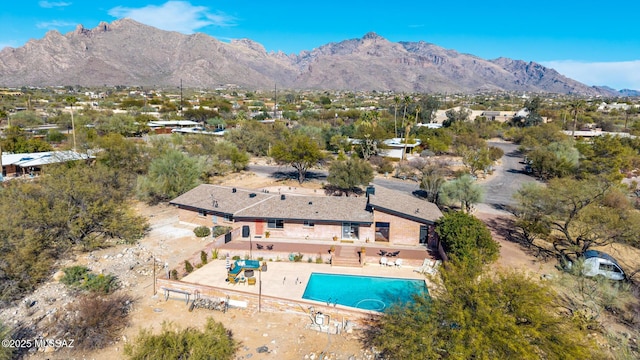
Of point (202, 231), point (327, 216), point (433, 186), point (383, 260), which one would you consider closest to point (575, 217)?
point (433, 186)

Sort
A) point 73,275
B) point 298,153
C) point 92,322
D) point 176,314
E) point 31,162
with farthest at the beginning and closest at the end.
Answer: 1. point 31,162
2. point 298,153
3. point 73,275
4. point 176,314
5. point 92,322

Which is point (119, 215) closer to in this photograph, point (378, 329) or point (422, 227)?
point (378, 329)

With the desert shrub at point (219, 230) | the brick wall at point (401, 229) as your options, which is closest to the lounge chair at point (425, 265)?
the brick wall at point (401, 229)

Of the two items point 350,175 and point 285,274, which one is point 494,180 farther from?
point 285,274

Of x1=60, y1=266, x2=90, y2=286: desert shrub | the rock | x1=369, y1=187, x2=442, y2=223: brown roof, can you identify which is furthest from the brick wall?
the rock

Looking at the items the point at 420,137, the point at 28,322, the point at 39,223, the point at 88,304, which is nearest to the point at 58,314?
the point at 28,322

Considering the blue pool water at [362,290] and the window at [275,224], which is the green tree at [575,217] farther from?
the window at [275,224]

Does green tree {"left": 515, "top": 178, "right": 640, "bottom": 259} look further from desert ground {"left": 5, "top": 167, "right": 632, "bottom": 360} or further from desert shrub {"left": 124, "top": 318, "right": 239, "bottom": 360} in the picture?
desert shrub {"left": 124, "top": 318, "right": 239, "bottom": 360}
